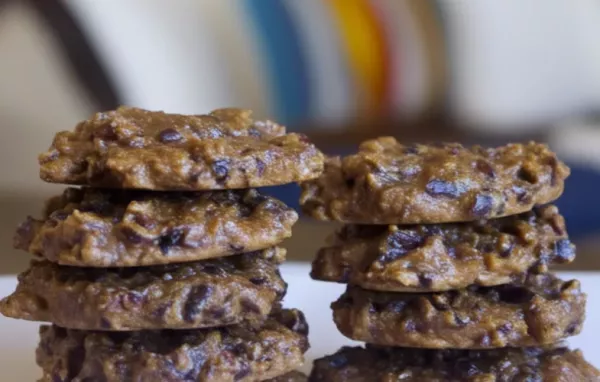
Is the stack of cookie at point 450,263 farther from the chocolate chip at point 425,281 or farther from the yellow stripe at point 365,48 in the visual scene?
the yellow stripe at point 365,48

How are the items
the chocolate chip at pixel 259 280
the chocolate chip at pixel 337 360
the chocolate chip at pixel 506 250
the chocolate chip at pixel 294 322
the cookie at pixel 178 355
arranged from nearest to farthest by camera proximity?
1. the cookie at pixel 178 355
2. the chocolate chip at pixel 259 280
3. the chocolate chip at pixel 506 250
4. the chocolate chip at pixel 294 322
5. the chocolate chip at pixel 337 360

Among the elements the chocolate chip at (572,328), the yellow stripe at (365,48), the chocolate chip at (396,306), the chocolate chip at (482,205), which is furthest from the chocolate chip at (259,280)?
the yellow stripe at (365,48)

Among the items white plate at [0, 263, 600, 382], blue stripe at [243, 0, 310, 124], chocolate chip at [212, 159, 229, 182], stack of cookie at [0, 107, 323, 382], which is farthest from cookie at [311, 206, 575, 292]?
blue stripe at [243, 0, 310, 124]

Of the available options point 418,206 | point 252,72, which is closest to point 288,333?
point 418,206

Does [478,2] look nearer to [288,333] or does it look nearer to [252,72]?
[252,72]

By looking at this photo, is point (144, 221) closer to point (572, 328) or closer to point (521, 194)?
point (521, 194)
